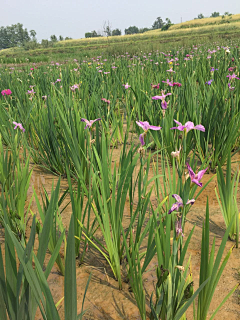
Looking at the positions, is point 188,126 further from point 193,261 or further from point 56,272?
point 56,272

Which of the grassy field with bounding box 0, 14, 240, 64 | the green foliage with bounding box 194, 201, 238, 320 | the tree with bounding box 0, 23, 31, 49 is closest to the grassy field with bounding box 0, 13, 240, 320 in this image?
the green foliage with bounding box 194, 201, 238, 320

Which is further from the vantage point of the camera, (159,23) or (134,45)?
(159,23)

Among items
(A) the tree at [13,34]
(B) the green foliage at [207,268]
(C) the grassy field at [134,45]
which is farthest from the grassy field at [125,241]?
(A) the tree at [13,34]

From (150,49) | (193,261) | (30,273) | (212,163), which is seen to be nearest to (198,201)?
(212,163)

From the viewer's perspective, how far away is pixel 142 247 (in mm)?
1280

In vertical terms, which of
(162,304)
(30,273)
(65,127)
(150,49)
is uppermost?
(150,49)

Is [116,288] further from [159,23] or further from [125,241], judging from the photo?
[159,23]

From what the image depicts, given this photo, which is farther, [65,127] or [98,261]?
[65,127]

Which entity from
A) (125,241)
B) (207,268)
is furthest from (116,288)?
(207,268)

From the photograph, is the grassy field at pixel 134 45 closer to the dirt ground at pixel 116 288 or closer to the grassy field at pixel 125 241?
the grassy field at pixel 125 241

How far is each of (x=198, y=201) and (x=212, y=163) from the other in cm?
41

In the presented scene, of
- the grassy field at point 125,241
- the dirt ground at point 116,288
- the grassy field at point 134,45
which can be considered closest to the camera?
the grassy field at point 125,241

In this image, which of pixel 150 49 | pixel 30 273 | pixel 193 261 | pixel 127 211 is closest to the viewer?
pixel 30 273

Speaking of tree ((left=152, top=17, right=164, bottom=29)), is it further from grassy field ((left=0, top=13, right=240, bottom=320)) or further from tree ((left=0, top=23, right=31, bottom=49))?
grassy field ((left=0, top=13, right=240, bottom=320))
